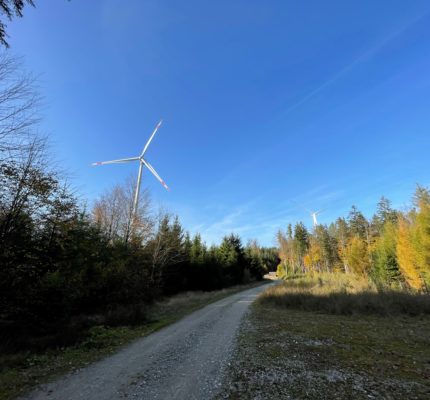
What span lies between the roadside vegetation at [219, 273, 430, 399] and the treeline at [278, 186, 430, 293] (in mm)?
8213

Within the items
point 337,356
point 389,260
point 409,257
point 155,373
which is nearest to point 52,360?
point 155,373

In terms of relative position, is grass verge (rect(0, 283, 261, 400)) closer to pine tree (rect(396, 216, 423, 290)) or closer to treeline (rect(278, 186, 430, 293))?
treeline (rect(278, 186, 430, 293))

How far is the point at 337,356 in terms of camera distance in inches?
296

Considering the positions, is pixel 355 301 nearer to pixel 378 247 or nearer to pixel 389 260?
pixel 389 260

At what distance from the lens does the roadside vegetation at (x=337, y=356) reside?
208 inches

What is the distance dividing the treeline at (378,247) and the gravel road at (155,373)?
54.8ft

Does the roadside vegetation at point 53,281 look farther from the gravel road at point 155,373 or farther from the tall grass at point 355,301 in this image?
the tall grass at point 355,301

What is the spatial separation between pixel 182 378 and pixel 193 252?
114 feet

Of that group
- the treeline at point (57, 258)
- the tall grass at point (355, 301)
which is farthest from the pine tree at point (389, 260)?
the treeline at point (57, 258)

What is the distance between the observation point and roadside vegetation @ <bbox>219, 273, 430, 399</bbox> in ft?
17.3

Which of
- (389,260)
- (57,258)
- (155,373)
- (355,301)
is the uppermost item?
(389,260)

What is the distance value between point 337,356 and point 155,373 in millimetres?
4931

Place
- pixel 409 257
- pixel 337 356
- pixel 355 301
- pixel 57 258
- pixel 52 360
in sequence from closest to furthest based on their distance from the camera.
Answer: pixel 337 356 < pixel 52 360 < pixel 57 258 < pixel 355 301 < pixel 409 257

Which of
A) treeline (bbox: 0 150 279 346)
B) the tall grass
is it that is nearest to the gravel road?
treeline (bbox: 0 150 279 346)
